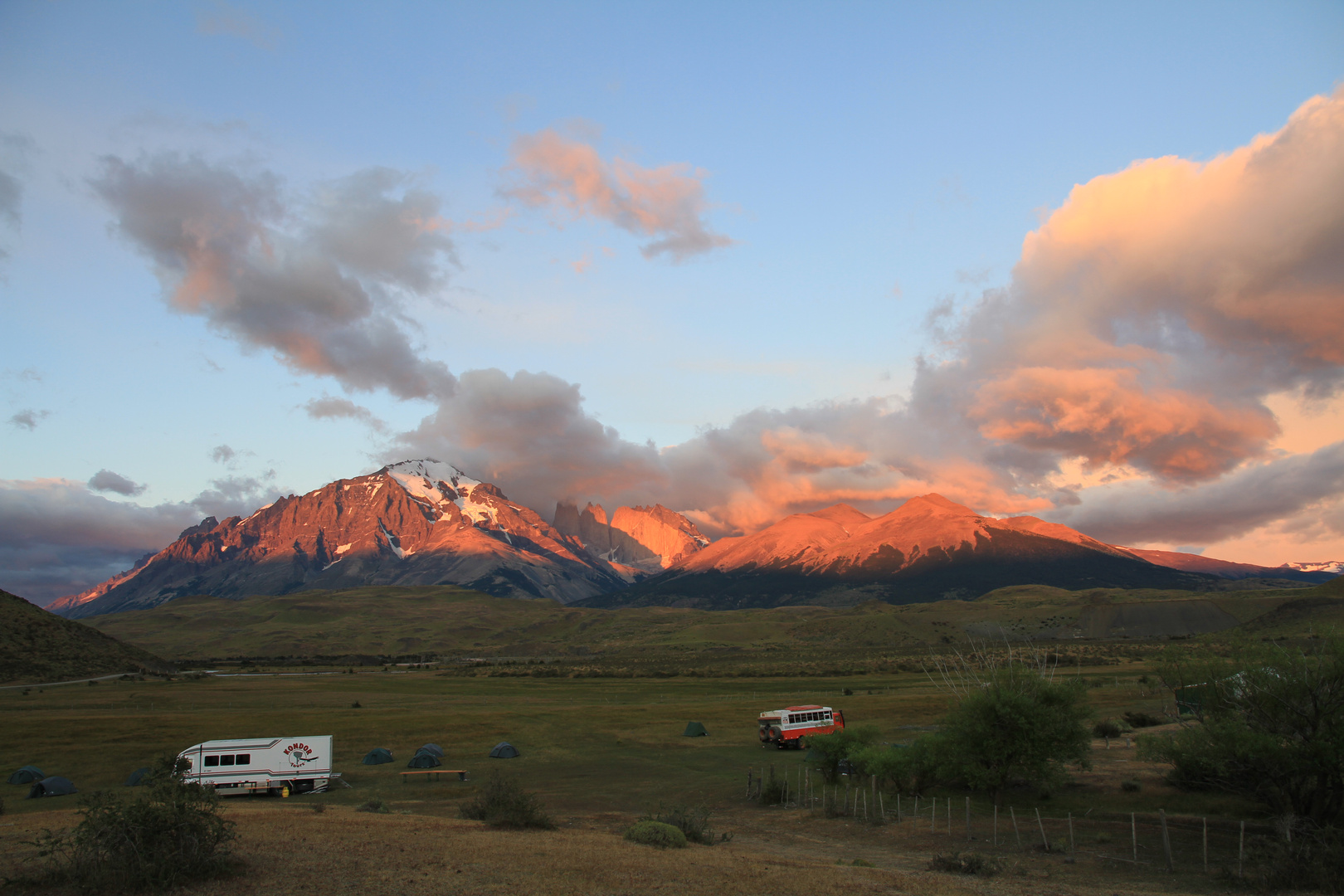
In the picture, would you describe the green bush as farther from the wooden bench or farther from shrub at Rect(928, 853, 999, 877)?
the wooden bench

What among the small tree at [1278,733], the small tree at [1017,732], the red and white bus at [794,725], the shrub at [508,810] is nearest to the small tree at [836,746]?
the small tree at [1017,732]

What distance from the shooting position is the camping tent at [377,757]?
46125 millimetres

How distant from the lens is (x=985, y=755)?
3023 centimetres

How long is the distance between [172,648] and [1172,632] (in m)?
244

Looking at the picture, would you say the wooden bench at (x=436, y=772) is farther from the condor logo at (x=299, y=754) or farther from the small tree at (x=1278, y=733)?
the small tree at (x=1278, y=733)

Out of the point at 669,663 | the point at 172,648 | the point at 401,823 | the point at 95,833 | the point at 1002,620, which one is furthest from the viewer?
the point at 172,648

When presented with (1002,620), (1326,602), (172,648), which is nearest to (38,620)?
(172,648)

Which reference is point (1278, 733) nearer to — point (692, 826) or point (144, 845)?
point (692, 826)

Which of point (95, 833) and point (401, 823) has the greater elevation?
point (95, 833)

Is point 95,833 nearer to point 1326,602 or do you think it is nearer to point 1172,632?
point 1326,602

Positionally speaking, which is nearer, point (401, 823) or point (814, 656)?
point (401, 823)

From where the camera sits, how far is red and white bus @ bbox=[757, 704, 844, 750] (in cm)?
5006

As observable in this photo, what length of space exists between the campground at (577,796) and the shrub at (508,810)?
92cm

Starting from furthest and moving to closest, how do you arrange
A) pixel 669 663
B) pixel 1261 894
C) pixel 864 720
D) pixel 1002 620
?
pixel 1002 620 < pixel 669 663 < pixel 864 720 < pixel 1261 894
